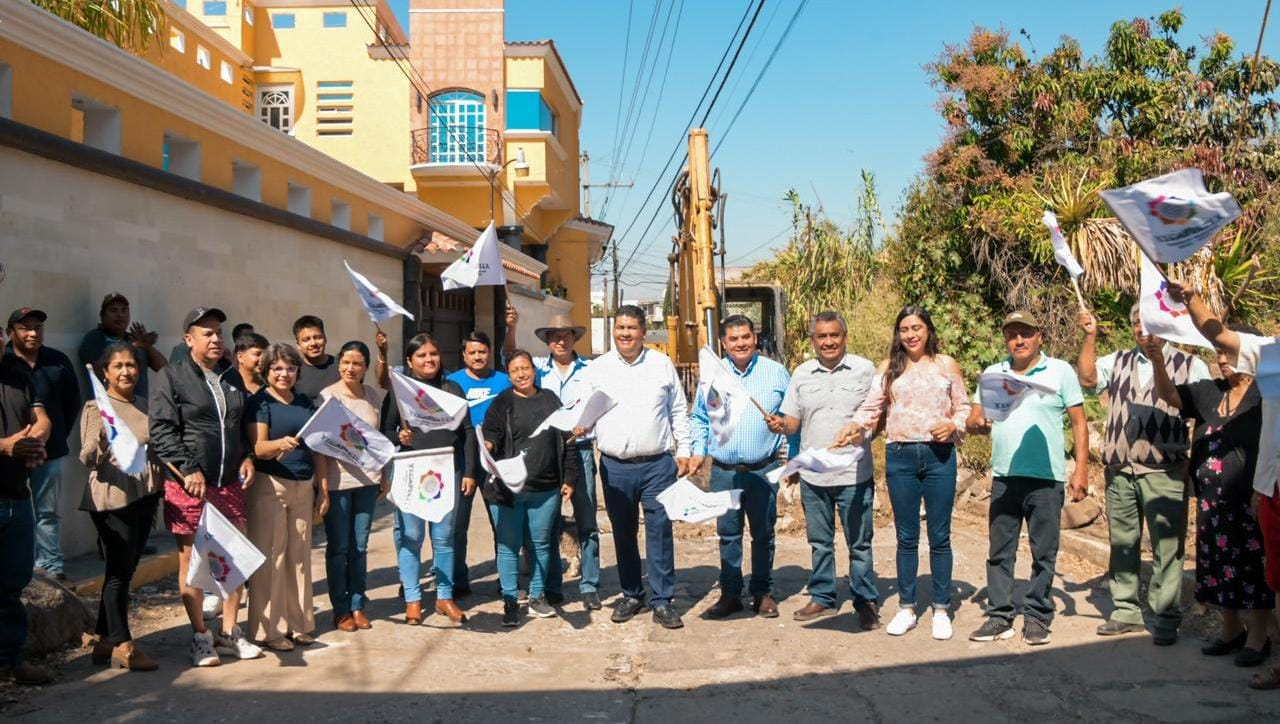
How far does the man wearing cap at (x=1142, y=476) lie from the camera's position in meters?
6.01

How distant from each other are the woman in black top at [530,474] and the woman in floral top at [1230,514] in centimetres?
363

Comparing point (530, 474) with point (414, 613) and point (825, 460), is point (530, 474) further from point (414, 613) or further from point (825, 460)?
point (825, 460)

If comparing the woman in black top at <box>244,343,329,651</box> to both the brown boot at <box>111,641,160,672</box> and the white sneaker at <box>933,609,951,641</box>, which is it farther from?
the white sneaker at <box>933,609,951,641</box>

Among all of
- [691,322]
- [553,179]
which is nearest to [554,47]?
[553,179]

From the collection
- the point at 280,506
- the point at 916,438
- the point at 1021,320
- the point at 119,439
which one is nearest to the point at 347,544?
the point at 280,506

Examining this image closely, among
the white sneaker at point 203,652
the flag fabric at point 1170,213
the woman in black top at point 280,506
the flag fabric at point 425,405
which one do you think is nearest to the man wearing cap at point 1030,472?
the flag fabric at point 1170,213

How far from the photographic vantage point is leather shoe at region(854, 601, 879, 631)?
657 centimetres

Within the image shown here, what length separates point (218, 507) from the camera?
5863 mm

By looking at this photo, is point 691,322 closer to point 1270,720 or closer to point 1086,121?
point 1086,121

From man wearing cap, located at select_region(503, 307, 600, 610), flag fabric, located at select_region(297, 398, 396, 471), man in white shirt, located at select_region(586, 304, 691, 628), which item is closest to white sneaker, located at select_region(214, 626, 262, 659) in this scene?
flag fabric, located at select_region(297, 398, 396, 471)

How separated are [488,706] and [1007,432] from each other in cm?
332

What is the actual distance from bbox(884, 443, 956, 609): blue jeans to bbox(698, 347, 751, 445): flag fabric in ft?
3.28

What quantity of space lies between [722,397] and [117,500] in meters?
3.58

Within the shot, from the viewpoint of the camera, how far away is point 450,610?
6.85 meters
